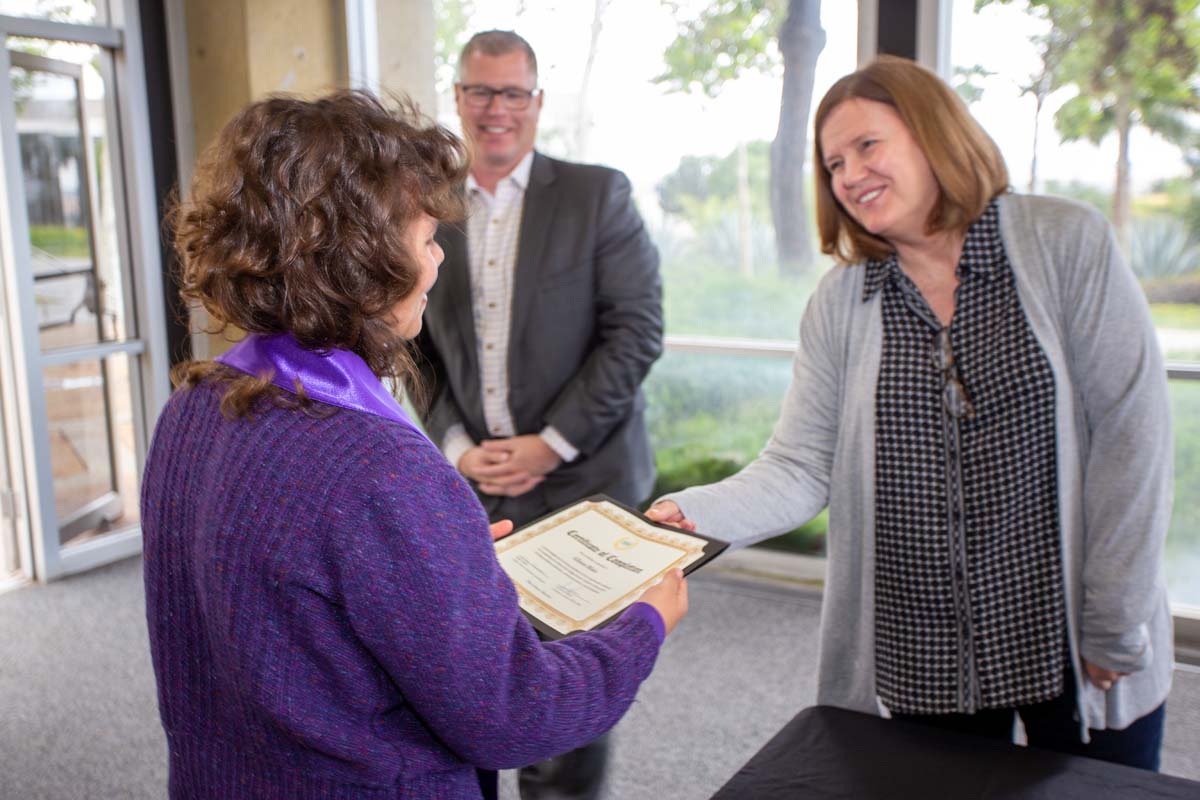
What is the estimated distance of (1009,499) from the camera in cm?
154

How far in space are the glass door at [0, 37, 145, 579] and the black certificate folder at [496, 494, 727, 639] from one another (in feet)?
10.8

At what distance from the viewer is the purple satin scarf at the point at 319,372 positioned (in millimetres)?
954

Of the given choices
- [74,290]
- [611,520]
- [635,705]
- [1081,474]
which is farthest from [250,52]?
[1081,474]

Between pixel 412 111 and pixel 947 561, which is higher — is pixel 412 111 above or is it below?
above

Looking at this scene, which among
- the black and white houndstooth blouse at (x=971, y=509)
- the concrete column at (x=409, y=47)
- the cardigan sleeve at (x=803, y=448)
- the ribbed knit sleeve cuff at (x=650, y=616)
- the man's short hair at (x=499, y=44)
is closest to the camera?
the ribbed knit sleeve cuff at (x=650, y=616)

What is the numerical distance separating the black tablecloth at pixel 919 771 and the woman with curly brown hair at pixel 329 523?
38 centimetres

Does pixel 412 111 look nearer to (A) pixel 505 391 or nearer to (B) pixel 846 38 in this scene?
(A) pixel 505 391

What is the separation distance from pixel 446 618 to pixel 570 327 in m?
1.56

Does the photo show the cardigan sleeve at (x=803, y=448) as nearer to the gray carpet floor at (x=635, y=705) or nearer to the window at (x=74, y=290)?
the gray carpet floor at (x=635, y=705)

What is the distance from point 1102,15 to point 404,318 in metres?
2.95

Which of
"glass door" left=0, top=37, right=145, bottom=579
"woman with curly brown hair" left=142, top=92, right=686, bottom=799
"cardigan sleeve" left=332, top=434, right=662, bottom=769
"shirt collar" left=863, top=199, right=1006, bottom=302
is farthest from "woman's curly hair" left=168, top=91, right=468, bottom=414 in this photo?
"glass door" left=0, top=37, right=145, bottom=579

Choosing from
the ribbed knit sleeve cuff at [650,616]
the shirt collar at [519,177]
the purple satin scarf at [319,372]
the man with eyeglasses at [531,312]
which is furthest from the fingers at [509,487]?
the purple satin scarf at [319,372]

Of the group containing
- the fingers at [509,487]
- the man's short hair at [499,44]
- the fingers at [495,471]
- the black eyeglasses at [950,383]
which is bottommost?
the fingers at [509,487]

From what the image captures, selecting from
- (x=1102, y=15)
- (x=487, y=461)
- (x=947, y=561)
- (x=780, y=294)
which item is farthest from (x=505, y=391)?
(x=1102, y=15)
